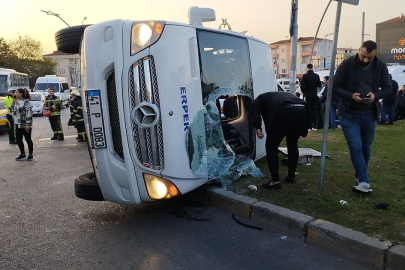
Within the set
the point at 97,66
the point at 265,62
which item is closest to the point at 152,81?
the point at 97,66

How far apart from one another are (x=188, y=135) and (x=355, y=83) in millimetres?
2175

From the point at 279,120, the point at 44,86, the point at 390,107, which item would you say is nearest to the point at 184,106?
the point at 279,120

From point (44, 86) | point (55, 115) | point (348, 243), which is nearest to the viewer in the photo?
point (348, 243)

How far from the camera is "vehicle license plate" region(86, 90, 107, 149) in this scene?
3.54m

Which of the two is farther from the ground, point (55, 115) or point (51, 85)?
point (51, 85)

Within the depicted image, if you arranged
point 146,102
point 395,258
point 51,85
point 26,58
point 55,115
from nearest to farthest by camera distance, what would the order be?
point 395,258 < point 146,102 < point 55,115 < point 51,85 < point 26,58

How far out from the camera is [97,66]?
3504 mm

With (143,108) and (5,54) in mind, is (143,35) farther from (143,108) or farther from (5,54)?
(5,54)

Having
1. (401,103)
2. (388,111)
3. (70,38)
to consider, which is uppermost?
(70,38)

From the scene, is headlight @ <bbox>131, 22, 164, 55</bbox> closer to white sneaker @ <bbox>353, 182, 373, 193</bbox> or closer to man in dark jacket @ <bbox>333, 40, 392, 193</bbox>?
man in dark jacket @ <bbox>333, 40, 392, 193</bbox>

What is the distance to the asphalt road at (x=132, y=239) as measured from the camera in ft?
10.3

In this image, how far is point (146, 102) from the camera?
353 cm

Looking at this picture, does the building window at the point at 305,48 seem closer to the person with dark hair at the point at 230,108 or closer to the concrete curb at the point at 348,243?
the person with dark hair at the point at 230,108

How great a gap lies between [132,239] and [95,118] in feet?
4.37
